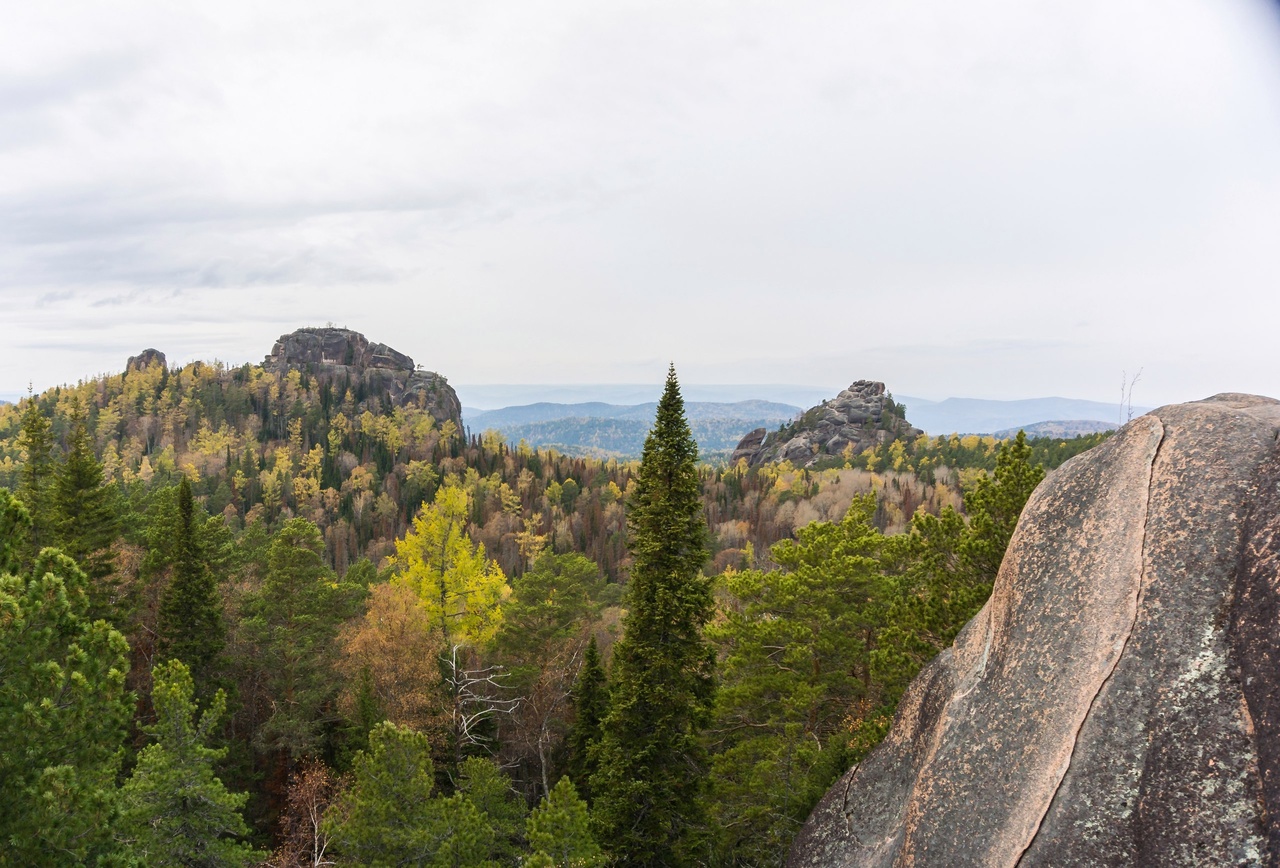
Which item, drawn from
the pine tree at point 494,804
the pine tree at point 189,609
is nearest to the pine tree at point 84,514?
the pine tree at point 189,609

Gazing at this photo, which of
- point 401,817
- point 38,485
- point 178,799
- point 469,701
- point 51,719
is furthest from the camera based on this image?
point 38,485

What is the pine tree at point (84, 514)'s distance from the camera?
2417 cm

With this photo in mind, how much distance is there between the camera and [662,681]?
16422 millimetres

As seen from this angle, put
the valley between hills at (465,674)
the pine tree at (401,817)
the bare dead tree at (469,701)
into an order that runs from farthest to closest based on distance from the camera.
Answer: the bare dead tree at (469,701)
the pine tree at (401,817)
the valley between hills at (465,674)

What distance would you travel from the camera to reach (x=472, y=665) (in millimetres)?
30875

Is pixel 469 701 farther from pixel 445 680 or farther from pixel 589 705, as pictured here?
pixel 589 705

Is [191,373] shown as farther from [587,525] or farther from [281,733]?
[281,733]

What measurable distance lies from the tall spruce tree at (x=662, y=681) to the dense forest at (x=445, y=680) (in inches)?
2.7

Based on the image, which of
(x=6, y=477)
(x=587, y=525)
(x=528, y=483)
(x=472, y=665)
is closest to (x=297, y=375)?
(x=6, y=477)

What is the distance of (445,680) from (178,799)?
10.1 m

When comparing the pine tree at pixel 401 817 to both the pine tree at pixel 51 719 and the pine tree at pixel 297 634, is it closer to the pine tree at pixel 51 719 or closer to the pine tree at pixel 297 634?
the pine tree at pixel 51 719

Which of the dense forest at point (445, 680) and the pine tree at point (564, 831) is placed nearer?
the dense forest at point (445, 680)

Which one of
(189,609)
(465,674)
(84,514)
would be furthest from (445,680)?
(84,514)

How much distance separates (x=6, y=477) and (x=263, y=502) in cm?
4912
